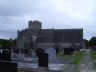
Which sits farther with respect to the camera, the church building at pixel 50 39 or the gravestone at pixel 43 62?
the church building at pixel 50 39

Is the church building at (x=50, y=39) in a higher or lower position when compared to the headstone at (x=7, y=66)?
higher

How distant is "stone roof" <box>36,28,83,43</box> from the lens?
50.6 metres

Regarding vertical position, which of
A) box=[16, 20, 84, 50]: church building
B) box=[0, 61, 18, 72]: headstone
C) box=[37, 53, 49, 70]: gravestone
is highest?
box=[16, 20, 84, 50]: church building

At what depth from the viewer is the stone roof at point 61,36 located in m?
50.6

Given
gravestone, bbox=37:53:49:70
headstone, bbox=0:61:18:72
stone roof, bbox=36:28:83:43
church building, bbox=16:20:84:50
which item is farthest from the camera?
stone roof, bbox=36:28:83:43

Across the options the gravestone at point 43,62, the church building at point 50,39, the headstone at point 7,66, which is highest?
the church building at point 50,39

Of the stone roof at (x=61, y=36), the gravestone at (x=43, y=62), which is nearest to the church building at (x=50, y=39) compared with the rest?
the stone roof at (x=61, y=36)

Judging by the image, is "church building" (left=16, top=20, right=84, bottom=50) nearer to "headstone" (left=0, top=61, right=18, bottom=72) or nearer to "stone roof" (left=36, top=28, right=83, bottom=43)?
"stone roof" (left=36, top=28, right=83, bottom=43)

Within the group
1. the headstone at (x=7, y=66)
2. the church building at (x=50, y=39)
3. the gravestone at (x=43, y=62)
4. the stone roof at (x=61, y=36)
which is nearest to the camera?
the headstone at (x=7, y=66)

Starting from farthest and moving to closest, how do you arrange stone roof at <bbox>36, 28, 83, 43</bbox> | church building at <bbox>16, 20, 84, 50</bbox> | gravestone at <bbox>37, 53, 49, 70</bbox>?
1. stone roof at <bbox>36, 28, 83, 43</bbox>
2. church building at <bbox>16, 20, 84, 50</bbox>
3. gravestone at <bbox>37, 53, 49, 70</bbox>

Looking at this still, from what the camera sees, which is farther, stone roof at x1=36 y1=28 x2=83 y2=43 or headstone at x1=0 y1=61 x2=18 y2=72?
stone roof at x1=36 y1=28 x2=83 y2=43

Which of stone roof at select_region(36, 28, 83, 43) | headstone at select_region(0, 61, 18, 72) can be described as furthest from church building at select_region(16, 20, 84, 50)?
headstone at select_region(0, 61, 18, 72)

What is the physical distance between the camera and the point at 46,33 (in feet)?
181

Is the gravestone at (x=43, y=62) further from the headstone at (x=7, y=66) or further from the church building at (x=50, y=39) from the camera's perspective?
the church building at (x=50, y=39)
